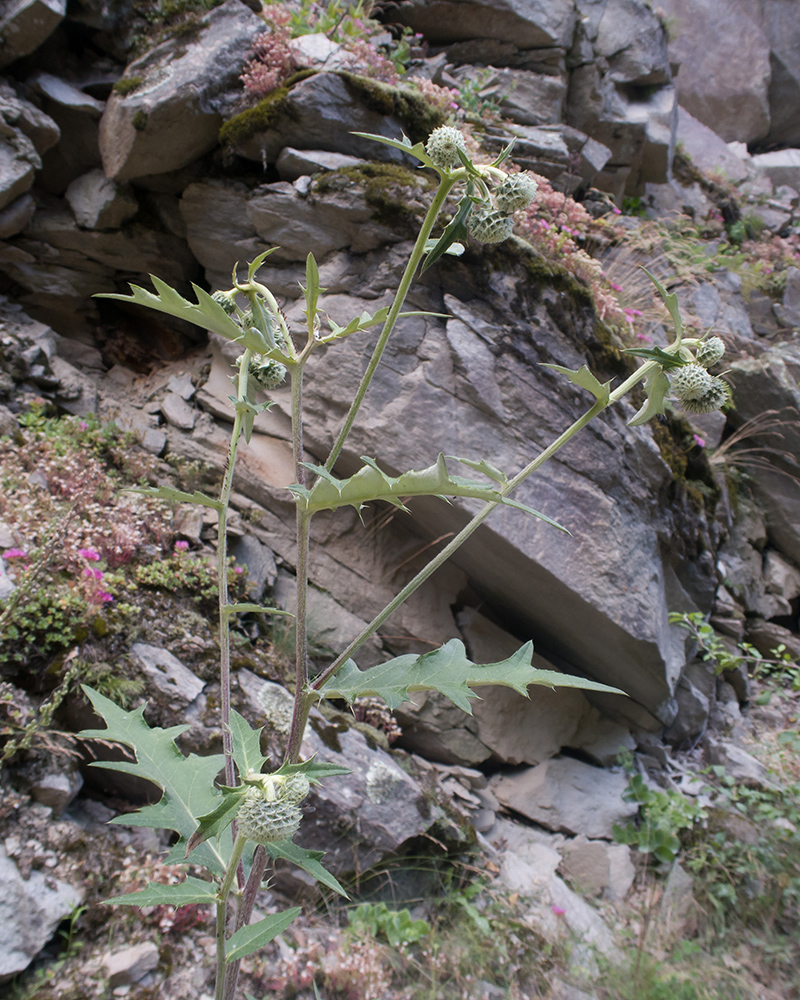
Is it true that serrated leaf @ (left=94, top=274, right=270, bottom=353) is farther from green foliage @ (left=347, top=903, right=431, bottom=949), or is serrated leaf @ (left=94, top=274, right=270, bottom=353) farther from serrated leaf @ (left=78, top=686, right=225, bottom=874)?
green foliage @ (left=347, top=903, right=431, bottom=949)

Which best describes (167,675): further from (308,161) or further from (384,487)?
(308,161)

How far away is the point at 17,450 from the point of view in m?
3.29

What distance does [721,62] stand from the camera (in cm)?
1111

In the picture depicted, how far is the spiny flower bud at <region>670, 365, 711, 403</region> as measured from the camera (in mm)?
1042

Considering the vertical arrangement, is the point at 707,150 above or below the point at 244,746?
below

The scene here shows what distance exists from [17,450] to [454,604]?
9.67ft

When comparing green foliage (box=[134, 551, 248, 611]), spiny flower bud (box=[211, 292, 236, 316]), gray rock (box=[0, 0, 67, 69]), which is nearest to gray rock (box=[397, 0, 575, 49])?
gray rock (box=[0, 0, 67, 69])

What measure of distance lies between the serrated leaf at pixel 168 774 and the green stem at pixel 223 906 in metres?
0.11

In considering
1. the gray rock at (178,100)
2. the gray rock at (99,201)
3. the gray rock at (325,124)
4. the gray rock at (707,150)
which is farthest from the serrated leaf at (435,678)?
the gray rock at (707,150)

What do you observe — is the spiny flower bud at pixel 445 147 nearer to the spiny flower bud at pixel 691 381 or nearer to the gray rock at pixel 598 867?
the spiny flower bud at pixel 691 381

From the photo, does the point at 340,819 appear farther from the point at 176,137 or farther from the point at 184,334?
the point at 176,137

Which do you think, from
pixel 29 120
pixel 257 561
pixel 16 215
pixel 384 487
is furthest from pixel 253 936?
pixel 29 120

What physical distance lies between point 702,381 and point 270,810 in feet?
3.38

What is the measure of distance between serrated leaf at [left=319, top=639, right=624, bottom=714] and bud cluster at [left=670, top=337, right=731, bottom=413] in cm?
58
